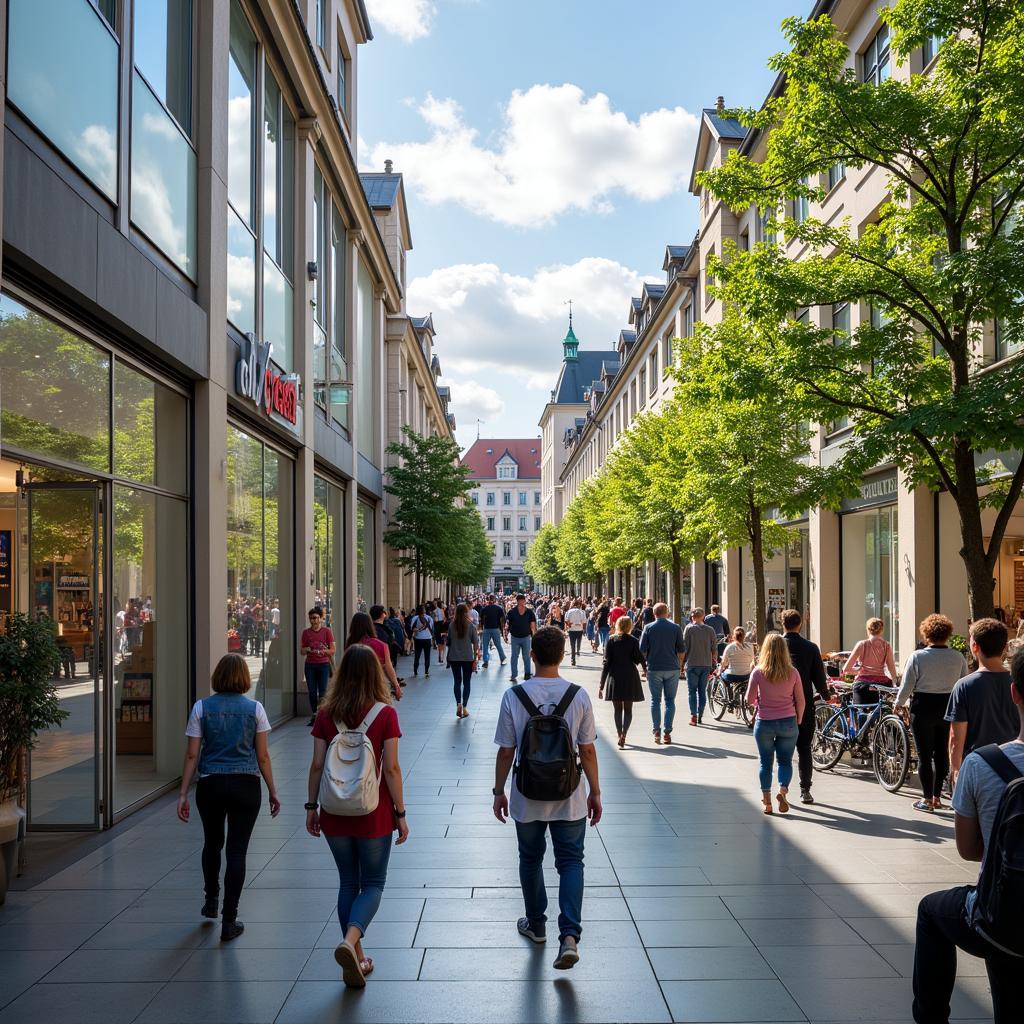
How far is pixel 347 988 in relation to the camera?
555 cm

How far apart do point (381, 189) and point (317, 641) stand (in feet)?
88.9

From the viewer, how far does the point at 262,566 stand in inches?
630

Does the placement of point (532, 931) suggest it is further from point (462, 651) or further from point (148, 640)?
point (462, 651)

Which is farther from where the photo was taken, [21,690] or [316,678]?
[316,678]

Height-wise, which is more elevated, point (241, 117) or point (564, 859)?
point (241, 117)

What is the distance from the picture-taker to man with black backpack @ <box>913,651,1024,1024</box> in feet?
11.3

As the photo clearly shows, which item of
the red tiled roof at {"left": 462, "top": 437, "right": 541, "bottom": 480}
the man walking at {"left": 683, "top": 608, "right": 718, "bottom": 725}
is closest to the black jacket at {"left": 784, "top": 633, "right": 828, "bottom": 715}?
the man walking at {"left": 683, "top": 608, "right": 718, "bottom": 725}

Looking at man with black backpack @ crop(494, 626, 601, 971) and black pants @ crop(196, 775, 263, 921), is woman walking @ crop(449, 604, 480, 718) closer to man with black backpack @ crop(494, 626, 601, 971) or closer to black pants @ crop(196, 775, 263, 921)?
black pants @ crop(196, 775, 263, 921)


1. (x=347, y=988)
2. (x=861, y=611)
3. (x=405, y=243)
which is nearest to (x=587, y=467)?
(x=405, y=243)

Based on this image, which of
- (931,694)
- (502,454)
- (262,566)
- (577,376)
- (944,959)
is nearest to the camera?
(944,959)

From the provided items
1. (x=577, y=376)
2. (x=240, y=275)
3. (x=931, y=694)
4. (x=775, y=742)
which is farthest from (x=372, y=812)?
(x=577, y=376)

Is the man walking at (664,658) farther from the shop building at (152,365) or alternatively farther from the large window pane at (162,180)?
the large window pane at (162,180)

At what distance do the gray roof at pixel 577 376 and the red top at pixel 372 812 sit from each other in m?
120

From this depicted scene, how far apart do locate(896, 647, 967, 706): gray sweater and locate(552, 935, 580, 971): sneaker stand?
18.3ft
